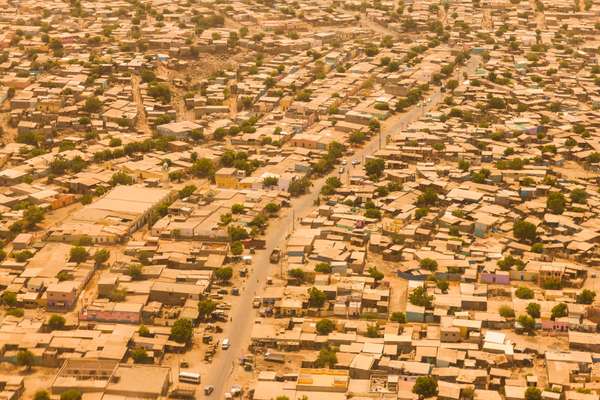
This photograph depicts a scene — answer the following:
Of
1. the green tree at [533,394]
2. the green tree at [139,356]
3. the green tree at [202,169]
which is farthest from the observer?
the green tree at [202,169]

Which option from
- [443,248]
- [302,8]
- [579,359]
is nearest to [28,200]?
[443,248]

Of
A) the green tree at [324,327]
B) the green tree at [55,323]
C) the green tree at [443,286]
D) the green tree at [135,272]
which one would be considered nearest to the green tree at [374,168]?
the green tree at [443,286]

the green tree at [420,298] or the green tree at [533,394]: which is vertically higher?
the green tree at [533,394]

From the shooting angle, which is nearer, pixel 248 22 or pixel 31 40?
pixel 31 40

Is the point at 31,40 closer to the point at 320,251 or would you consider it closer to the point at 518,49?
the point at 518,49

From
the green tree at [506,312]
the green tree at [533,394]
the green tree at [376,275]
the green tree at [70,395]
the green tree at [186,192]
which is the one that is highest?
the green tree at [533,394]

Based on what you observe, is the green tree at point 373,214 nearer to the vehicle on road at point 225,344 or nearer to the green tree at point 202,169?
the green tree at point 202,169

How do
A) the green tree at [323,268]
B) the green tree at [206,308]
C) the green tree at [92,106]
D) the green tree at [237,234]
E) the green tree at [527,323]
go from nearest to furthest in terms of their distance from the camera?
the green tree at [527,323] < the green tree at [206,308] < the green tree at [323,268] < the green tree at [237,234] < the green tree at [92,106]
